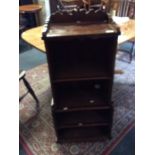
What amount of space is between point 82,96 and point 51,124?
0.56m

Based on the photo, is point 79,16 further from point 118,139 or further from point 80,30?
point 118,139

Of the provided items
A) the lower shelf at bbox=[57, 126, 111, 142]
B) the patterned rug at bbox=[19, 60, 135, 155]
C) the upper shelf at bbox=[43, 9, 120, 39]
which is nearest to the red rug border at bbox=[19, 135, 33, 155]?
the patterned rug at bbox=[19, 60, 135, 155]

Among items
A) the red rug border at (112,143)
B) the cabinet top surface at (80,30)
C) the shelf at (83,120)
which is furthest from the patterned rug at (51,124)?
the cabinet top surface at (80,30)

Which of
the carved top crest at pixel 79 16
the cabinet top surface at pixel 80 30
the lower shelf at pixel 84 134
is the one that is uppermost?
the carved top crest at pixel 79 16

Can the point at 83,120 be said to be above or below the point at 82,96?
below

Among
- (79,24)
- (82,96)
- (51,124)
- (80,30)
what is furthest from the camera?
(51,124)

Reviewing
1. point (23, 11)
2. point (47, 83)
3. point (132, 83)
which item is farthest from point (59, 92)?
point (23, 11)

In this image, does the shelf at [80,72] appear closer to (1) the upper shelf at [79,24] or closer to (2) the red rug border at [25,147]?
(1) the upper shelf at [79,24]

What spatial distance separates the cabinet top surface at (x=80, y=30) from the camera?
1.02m

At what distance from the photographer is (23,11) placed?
3455 mm

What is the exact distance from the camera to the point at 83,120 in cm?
154

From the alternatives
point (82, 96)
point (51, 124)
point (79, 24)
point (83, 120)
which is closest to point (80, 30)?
point (79, 24)
